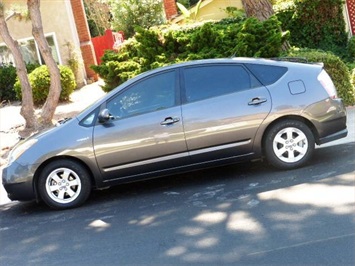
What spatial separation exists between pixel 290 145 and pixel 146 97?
73.3 inches

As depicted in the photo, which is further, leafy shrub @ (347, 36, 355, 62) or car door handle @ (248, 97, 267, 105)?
leafy shrub @ (347, 36, 355, 62)

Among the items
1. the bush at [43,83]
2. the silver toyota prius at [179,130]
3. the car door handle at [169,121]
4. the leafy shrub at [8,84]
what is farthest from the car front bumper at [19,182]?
the leafy shrub at [8,84]

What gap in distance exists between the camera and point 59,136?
6.99 meters

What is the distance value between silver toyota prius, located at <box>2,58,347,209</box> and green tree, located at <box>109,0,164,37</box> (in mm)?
19322

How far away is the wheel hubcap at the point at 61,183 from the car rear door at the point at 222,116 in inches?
56.1

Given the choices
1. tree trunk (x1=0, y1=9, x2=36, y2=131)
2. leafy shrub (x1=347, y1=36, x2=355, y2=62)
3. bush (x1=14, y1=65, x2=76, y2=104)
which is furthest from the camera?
bush (x1=14, y1=65, x2=76, y2=104)

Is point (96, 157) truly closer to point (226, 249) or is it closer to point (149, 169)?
point (149, 169)

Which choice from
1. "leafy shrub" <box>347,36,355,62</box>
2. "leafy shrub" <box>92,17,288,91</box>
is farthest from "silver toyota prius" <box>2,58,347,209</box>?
"leafy shrub" <box>347,36,355,62</box>

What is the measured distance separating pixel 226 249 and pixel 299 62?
11.2 feet

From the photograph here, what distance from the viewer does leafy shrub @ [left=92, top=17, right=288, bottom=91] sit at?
1158 centimetres

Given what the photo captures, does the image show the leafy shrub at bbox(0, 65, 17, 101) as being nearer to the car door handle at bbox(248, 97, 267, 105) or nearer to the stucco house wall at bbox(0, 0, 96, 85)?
the stucco house wall at bbox(0, 0, 96, 85)

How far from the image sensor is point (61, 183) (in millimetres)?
6969

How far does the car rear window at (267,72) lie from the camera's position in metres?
7.21

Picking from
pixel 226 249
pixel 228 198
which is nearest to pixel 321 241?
pixel 226 249
